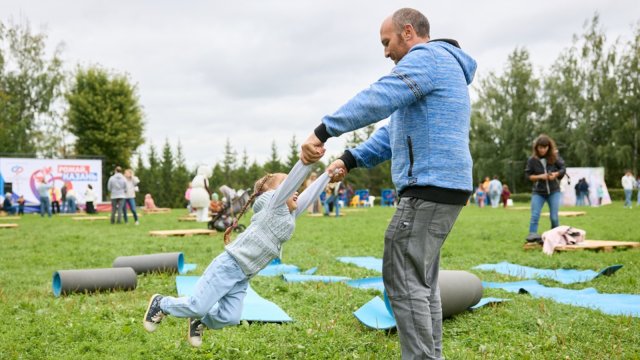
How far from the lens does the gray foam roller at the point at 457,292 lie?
16.9 feet

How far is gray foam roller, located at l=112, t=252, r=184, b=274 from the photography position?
324 inches

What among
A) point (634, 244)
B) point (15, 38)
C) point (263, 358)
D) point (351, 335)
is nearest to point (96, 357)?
point (263, 358)

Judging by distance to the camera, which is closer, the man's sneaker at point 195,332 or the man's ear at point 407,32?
the man's ear at point 407,32

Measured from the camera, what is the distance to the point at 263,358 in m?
4.26

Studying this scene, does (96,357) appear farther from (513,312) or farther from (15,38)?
(15,38)

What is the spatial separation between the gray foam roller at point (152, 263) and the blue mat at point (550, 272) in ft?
15.2

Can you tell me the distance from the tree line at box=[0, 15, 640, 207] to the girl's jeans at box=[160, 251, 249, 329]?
42075mm

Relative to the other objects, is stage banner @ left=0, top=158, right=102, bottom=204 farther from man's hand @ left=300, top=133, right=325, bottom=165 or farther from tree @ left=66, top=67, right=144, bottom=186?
man's hand @ left=300, top=133, right=325, bottom=165

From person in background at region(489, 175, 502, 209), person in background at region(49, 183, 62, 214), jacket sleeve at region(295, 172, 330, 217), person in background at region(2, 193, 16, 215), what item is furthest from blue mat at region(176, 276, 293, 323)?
person in background at region(489, 175, 502, 209)

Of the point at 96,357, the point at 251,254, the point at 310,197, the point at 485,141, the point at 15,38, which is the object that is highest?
the point at 15,38

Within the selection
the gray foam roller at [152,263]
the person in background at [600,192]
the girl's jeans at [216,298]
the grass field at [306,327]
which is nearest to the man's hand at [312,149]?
the girl's jeans at [216,298]

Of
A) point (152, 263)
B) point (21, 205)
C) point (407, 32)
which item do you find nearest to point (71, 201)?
point (21, 205)

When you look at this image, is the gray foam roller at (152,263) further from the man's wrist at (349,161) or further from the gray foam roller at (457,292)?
the man's wrist at (349,161)

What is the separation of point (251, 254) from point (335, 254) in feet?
23.8
